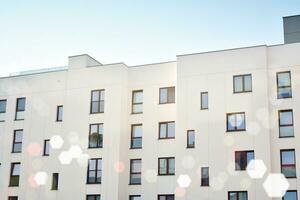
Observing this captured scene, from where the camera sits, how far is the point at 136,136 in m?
36.1

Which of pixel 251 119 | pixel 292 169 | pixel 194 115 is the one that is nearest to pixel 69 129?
pixel 194 115

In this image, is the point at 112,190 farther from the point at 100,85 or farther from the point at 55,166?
the point at 100,85

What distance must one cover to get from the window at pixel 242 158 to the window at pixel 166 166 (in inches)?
188

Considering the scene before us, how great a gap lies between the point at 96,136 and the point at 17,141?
24.3 feet

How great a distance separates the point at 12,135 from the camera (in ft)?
130

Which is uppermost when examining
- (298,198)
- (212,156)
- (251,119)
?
(251,119)

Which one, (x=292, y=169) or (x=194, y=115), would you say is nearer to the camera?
(x=292, y=169)

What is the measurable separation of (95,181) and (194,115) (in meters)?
8.48

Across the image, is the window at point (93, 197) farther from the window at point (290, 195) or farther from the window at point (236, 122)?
the window at point (290, 195)

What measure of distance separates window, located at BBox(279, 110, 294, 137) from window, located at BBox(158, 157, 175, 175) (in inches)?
303

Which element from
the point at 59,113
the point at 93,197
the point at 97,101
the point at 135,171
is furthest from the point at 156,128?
the point at 59,113

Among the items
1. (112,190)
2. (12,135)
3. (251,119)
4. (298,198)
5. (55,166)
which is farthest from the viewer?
(12,135)

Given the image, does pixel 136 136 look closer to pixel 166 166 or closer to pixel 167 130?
pixel 167 130

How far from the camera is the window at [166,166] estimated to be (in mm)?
34222
